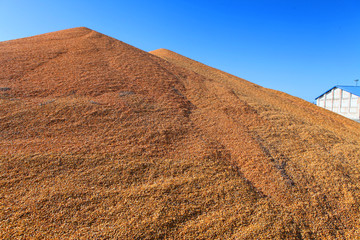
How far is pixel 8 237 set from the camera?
6.56ft

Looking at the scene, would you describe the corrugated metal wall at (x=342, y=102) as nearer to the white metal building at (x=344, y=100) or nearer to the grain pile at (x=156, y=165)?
the white metal building at (x=344, y=100)

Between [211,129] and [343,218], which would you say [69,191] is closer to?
[211,129]

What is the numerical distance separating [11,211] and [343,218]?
4.29m

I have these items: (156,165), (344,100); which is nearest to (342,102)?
(344,100)

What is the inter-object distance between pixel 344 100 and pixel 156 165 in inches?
906

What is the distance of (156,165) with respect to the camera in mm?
3273

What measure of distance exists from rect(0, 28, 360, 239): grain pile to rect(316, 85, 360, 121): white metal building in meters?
16.5

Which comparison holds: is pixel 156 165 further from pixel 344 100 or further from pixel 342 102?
pixel 342 102

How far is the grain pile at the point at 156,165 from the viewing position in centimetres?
236

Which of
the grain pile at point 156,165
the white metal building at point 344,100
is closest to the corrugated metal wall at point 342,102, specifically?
the white metal building at point 344,100

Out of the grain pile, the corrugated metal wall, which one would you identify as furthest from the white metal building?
the grain pile

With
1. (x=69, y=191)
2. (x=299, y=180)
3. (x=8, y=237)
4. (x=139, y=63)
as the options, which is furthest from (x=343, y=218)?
(x=139, y=63)

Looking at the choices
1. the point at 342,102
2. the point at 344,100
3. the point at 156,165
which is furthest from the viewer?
the point at 342,102

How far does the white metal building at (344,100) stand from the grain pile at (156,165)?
16.5m
